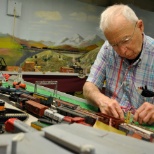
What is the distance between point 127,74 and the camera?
213 centimetres

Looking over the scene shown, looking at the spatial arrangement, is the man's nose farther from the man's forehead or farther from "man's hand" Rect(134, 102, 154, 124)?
"man's hand" Rect(134, 102, 154, 124)

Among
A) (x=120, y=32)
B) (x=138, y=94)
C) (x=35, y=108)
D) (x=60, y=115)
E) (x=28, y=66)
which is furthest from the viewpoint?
(x=28, y=66)

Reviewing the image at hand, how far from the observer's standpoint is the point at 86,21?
6285mm

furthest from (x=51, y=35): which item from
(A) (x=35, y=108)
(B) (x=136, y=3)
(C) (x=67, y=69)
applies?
(A) (x=35, y=108)

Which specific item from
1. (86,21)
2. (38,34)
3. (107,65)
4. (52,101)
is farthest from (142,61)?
(86,21)

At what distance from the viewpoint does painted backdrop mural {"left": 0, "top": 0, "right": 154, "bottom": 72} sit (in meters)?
5.31

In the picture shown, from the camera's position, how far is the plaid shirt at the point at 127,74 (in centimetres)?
205

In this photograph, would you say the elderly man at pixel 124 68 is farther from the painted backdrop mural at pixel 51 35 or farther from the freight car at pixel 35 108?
the painted backdrop mural at pixel 51 35

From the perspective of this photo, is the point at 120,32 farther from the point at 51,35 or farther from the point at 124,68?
the point at 51,35

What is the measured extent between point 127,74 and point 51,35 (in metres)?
3.93

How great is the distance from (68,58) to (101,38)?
3.69ft

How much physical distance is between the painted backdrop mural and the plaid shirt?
3113mm

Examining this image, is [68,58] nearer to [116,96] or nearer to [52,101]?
[116,96]

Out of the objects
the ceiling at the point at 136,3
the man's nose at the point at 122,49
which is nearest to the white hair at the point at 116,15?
the man's nose at the point at 122,49
